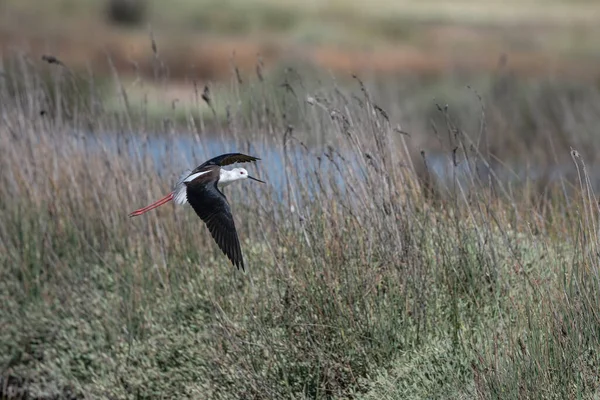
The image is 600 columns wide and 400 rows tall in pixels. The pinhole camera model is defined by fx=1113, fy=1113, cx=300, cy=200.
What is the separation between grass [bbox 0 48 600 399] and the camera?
13.9ft

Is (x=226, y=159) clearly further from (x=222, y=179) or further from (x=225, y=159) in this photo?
(x=222, y=179)

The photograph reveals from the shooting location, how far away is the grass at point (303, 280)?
4.25 metres

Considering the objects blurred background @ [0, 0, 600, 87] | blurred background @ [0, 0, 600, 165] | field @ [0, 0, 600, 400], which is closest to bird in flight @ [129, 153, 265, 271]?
field @ [0, 0, 600, 400]

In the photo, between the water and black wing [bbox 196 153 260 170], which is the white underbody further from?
the water

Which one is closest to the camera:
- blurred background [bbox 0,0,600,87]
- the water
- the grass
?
the grass

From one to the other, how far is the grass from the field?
13 millimetres

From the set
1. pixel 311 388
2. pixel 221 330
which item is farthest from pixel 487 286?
pixel 221 330

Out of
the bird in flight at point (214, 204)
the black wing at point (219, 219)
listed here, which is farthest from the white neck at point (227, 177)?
the black wing at point (219, 219)

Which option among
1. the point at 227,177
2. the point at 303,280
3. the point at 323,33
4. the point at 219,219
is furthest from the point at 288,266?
the point at 323,33

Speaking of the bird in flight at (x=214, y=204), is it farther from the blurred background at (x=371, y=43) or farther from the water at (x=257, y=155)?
the blurred background at (x=371, y=43)

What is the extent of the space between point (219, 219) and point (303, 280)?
56cm

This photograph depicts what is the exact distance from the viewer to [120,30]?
115 feet

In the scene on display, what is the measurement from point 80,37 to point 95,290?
24482 mm

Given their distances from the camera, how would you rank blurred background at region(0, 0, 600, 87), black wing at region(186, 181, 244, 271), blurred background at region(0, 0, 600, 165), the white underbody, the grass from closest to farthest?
the grass → black wing at region(186, 181, 244, 271) → the white underbody → blurred background at region(0, 0, 600, 165) → blurred background at region(0, 0, 600, 87)
